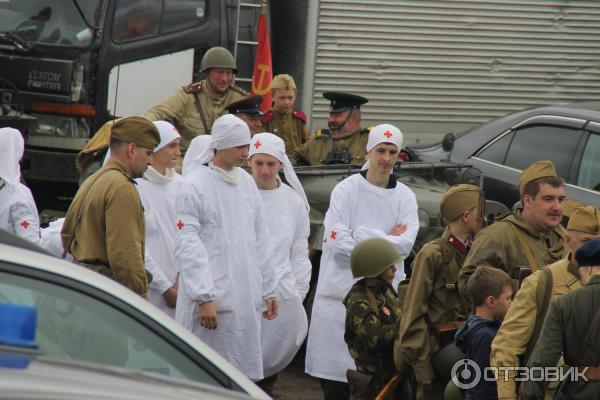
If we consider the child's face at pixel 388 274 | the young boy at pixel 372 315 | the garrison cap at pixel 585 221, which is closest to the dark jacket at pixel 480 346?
the garrison cap at pixel 585 221

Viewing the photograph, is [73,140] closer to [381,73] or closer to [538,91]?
[381,73]

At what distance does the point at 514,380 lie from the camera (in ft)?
18.4

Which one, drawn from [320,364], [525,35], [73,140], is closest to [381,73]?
[525,35]

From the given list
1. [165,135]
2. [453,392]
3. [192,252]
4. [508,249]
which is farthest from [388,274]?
[165,135]

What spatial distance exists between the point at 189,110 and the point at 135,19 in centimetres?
211

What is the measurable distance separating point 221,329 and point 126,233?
1.01 metres

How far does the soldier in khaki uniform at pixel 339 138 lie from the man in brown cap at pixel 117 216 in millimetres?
3531

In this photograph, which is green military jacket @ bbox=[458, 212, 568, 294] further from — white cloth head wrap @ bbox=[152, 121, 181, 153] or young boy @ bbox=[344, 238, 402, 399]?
white cloth head wrap @ bbox=[152, 121, 181, 153]

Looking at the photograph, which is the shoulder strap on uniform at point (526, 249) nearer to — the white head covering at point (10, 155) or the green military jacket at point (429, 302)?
the green military jacket at point (429, 302)

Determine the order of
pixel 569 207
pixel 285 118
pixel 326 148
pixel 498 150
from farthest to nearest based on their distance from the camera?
1. pixel 285 118
2. pixel 498 150
3. pixel 326 148
4. pixel 569 207

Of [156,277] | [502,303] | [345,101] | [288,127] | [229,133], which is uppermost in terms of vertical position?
[229,133]

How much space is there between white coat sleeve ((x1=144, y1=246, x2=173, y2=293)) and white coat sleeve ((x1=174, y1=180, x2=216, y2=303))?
34 cm

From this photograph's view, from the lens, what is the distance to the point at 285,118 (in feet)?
35.0

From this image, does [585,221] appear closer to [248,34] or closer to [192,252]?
[192,252]
